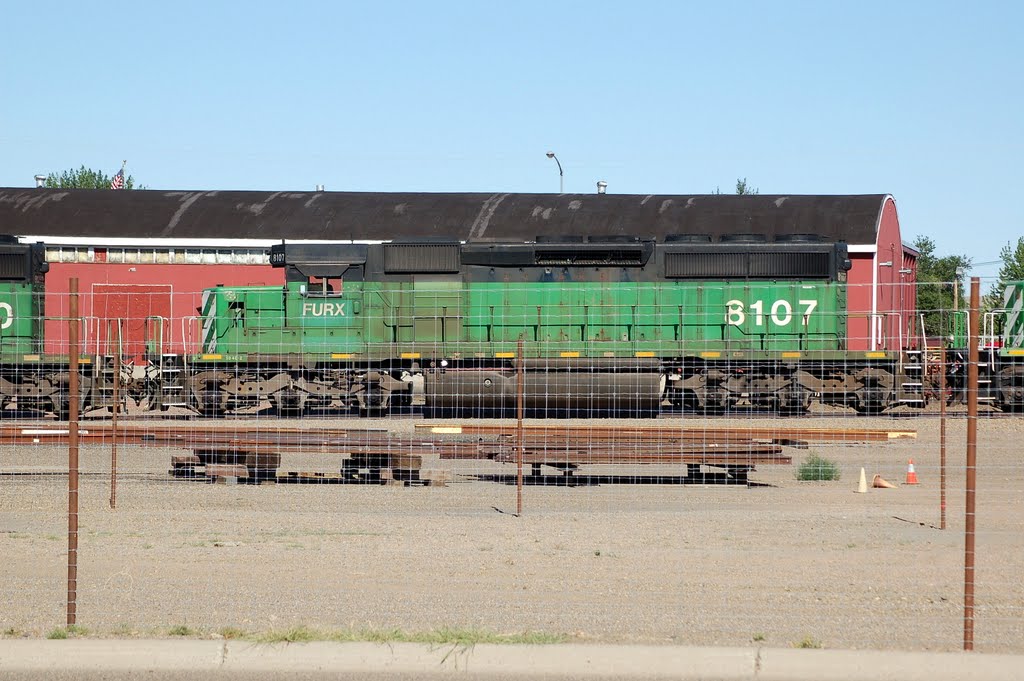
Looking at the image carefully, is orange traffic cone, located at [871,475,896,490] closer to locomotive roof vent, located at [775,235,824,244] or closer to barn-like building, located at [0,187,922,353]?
locomotive roof vent, located at [775,235,824,244]

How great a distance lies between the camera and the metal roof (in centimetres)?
3281

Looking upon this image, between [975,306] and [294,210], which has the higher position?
[294,210]

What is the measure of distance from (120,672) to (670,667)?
2.85 meters

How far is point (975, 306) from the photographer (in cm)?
619

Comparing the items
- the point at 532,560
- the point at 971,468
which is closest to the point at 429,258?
the point at 532,560

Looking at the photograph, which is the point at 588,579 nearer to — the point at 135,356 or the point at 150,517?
the point at 150,517

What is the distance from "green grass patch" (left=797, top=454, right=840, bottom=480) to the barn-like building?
17.4m

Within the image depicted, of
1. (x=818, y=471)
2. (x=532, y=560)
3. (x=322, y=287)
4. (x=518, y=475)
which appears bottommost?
(x=532, y=560)

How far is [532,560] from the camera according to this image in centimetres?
855

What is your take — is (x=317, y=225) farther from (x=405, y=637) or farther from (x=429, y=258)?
(x=405, y=637)

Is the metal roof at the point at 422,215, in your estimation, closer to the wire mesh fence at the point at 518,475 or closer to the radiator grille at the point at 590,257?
the wire mesh fence at the point at 518,475

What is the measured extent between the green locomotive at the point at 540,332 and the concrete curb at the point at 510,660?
47.4 ft

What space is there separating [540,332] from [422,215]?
517 inches

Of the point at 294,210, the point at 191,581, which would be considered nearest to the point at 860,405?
the point at 191,581
